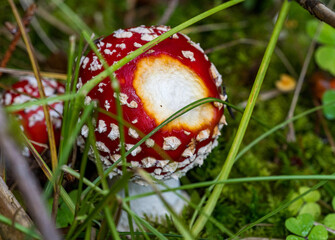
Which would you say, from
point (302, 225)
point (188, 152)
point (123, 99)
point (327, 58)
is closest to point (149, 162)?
point (188, 152)

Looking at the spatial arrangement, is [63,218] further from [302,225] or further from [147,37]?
[302,225]

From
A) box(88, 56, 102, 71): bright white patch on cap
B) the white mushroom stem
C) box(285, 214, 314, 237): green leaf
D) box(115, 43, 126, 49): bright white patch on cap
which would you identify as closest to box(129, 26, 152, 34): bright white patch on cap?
box(115, 43, 126, 49): bright white patch on cap

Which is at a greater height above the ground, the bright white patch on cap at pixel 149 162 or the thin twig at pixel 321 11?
the thin twig at pixel 321 11

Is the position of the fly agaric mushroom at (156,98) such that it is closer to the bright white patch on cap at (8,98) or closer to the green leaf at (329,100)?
the bright white patch on cap at (8,98)

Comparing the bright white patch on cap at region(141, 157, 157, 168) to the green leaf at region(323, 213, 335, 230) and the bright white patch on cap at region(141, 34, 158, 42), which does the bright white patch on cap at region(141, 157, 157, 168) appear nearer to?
the bright white patch on cap at region(141, 34, 158, 42)

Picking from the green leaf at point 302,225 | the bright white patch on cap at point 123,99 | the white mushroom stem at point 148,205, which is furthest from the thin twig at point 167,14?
the green leaf at point 302,225

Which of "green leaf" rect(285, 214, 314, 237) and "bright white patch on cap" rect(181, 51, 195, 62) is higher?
"bright white patch on cap" rect(181, 51, 195, 62)
